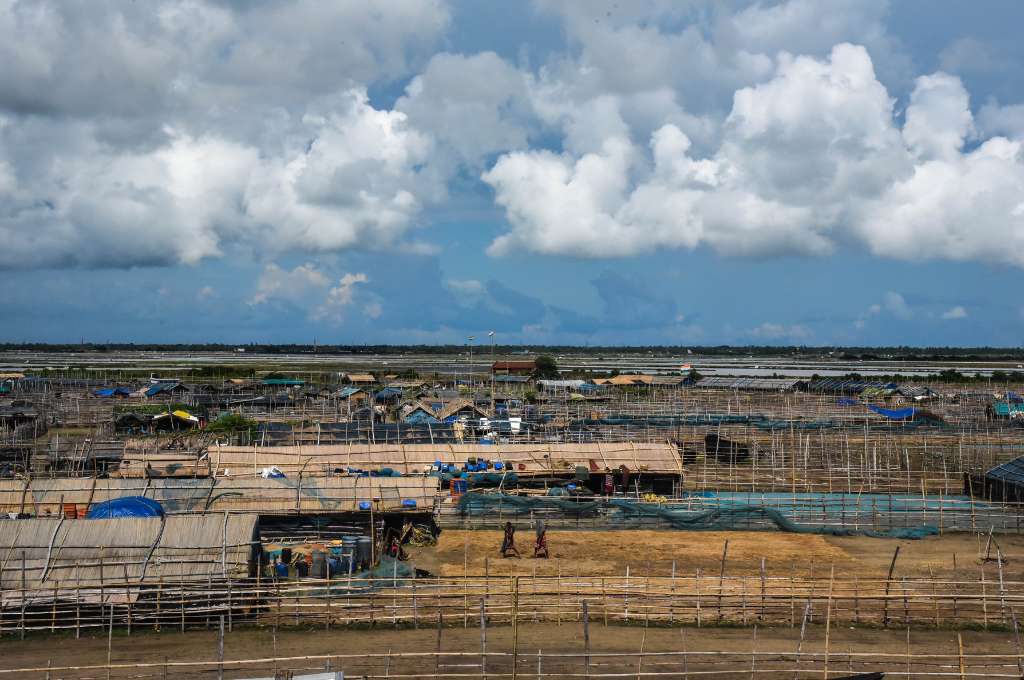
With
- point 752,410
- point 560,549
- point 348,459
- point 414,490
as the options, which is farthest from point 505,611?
point 752,410

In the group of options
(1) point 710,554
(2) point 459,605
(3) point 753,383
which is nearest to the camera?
(2) point 459,605

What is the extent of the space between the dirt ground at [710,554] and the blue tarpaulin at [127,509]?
7208 millimetres

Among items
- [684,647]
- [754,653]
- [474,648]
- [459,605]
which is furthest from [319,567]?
[754,653]

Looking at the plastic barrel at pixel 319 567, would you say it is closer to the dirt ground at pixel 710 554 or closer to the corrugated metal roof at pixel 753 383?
the dirt ground at pixel 710 554

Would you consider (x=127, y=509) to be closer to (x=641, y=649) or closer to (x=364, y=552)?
(x=364, y=552)

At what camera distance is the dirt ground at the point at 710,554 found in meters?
23.0

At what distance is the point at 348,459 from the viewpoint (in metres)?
33.2

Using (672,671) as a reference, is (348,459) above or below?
above

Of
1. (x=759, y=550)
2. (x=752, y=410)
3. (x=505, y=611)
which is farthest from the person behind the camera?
(x=752, y=410)

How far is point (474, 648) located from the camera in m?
16.8

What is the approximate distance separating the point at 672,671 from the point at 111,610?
1100 cm

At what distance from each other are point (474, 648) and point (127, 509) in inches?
434

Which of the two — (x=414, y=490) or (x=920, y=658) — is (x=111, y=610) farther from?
(x=920, y=658)

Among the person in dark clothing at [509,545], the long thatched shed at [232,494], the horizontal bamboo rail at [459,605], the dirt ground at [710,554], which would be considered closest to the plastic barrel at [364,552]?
the dirt ground at [710,554]
